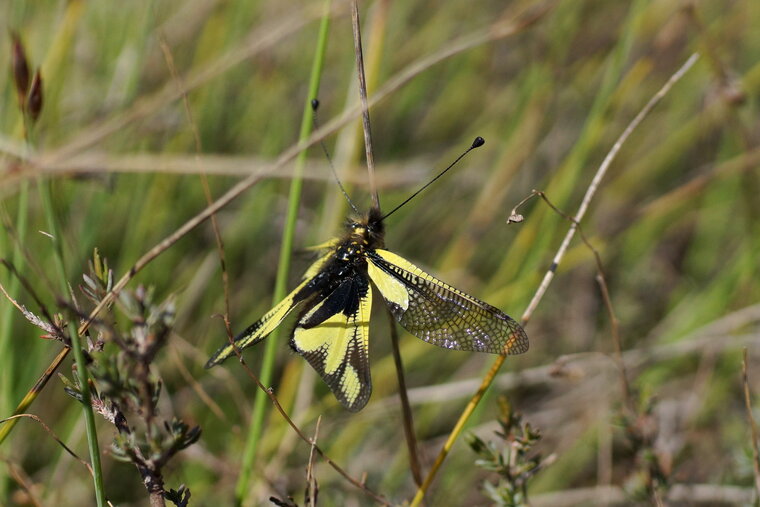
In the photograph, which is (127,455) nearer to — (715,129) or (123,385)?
(123,385)

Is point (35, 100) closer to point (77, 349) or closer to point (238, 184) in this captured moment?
point (77, 349)

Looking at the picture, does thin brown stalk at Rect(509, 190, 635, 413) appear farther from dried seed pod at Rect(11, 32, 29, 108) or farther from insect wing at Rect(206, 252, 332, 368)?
dried seed pod at Rect(11, 32, 29, 108)

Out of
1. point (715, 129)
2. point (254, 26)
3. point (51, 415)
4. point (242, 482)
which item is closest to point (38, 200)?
point (51, 415)

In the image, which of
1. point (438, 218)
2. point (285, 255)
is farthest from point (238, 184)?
point (438, 218)

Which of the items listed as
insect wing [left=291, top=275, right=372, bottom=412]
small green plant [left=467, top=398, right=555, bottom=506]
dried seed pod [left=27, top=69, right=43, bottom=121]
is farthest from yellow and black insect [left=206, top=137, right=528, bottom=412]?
dried seed pod [left=27, top=69, right=43, bottom=121]

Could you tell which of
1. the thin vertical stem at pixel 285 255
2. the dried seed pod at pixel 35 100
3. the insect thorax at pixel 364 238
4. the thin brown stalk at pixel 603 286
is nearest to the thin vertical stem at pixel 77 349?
the dried seed pod at pixel 35 100

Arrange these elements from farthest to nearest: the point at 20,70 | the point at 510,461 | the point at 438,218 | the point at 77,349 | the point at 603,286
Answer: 1. the point at 438,218
2. the point at 603,286
3. the point at 510,461
4. the point at 20,70
5. the point at 77,349

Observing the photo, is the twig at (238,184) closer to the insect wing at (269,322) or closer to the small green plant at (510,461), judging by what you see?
the insect wing at (269,322)
